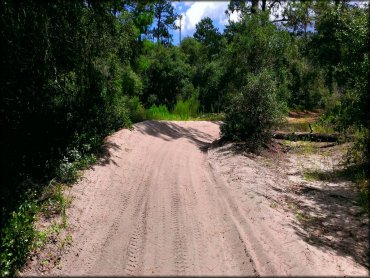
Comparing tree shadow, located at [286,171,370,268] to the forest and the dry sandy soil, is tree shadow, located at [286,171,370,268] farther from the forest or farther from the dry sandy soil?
the forest

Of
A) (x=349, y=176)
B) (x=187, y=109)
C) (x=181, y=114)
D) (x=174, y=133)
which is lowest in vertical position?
(x=349, y=176)

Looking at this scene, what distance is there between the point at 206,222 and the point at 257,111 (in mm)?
6380

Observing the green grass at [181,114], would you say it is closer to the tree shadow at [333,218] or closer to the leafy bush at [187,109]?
the leafy bush at [187,109]

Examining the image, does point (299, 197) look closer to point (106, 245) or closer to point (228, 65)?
point (106, 245)

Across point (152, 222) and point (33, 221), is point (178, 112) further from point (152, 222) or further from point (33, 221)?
point (33, 221)

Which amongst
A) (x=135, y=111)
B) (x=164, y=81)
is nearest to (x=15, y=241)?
(x=135, y=111)

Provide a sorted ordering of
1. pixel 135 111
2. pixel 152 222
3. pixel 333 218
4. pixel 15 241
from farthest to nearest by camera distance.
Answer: pixel 135 111 < pixel 333 218 < pixel 152 222 < pixel 15 241

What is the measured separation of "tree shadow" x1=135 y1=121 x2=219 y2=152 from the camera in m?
14.0

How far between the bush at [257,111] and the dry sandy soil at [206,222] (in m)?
1.94

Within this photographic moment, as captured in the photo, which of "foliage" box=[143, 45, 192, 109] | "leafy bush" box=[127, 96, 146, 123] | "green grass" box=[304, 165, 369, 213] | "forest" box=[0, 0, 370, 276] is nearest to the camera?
"forest" box=[0, 0, 370, 276]

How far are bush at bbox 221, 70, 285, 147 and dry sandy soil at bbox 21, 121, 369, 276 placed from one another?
1938 millimetres

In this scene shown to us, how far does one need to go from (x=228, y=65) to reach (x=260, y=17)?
2634mm

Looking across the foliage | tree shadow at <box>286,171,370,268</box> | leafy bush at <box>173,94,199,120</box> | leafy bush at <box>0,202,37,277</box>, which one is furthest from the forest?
the foliage

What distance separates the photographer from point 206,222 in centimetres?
609
